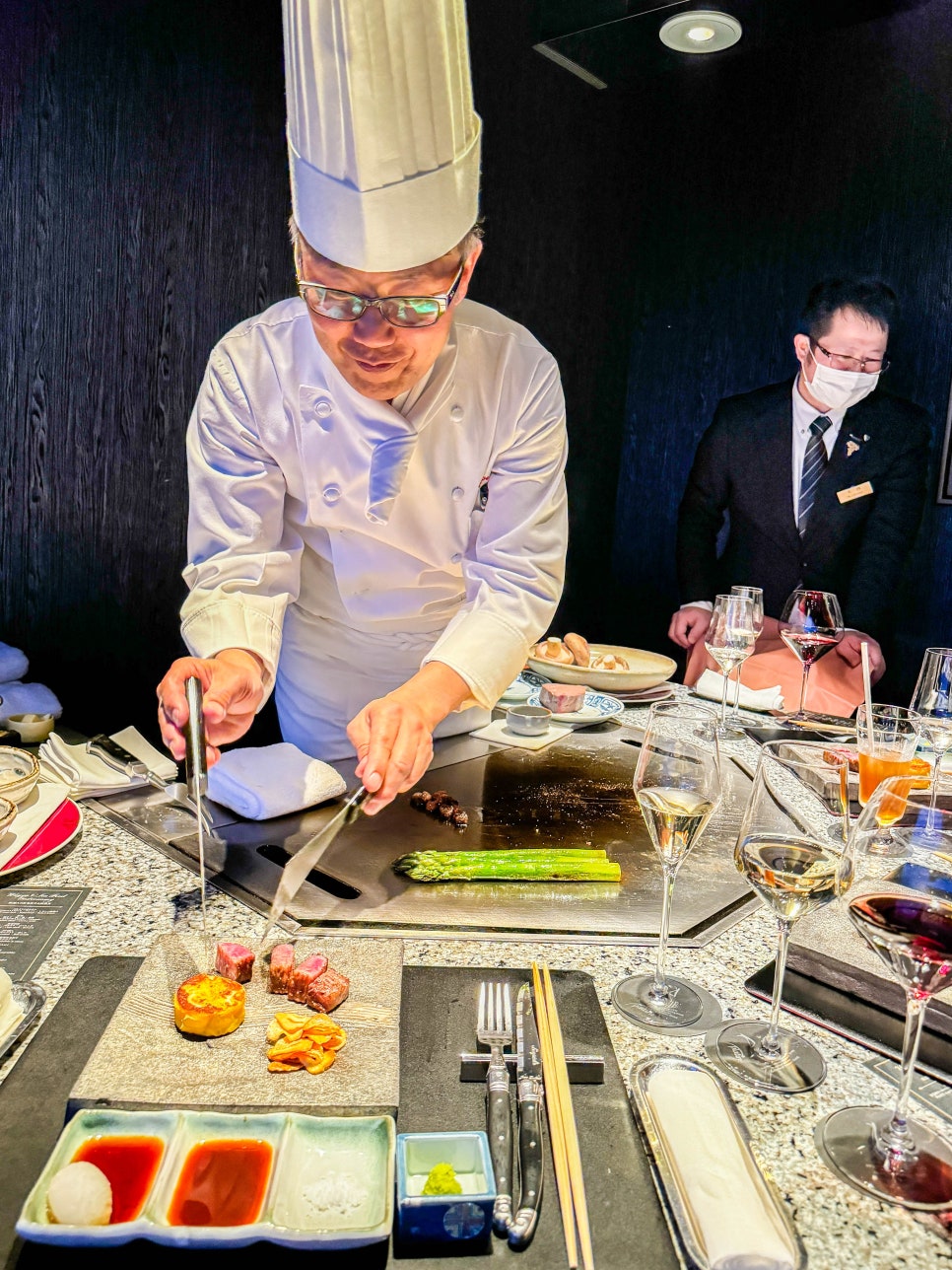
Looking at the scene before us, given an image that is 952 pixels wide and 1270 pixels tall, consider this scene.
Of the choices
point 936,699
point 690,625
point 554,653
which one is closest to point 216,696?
point 554,653

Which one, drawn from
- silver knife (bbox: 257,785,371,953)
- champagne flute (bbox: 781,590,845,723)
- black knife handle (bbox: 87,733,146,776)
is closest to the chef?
silver knife (bbox: 257,785,371,953)

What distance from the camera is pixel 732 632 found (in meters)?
1.95

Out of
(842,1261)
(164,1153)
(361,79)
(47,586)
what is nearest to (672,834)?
(842,1261)

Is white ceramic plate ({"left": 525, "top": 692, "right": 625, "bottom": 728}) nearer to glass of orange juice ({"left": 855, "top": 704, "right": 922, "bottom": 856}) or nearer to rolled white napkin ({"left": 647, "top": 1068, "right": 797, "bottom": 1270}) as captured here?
glass of orange juice ({"left": 855, "top": 704, "right": 922, "bottom": 856})

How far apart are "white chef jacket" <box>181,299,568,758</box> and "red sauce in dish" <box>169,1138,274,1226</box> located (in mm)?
866

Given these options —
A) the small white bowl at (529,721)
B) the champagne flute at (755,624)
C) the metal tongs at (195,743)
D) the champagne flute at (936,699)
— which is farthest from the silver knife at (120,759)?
the champagne flute at (936,699)

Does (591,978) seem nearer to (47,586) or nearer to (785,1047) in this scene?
(785,1047)

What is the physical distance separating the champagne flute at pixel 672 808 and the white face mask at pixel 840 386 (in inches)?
131

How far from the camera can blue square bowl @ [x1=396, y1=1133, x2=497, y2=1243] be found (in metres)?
0.64

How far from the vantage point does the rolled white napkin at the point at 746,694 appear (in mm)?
2227

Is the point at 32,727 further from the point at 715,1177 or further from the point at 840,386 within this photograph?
the point at 840,386

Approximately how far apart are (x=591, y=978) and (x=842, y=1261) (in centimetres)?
38

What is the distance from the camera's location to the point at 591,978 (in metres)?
1.01

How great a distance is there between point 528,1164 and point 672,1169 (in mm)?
115
